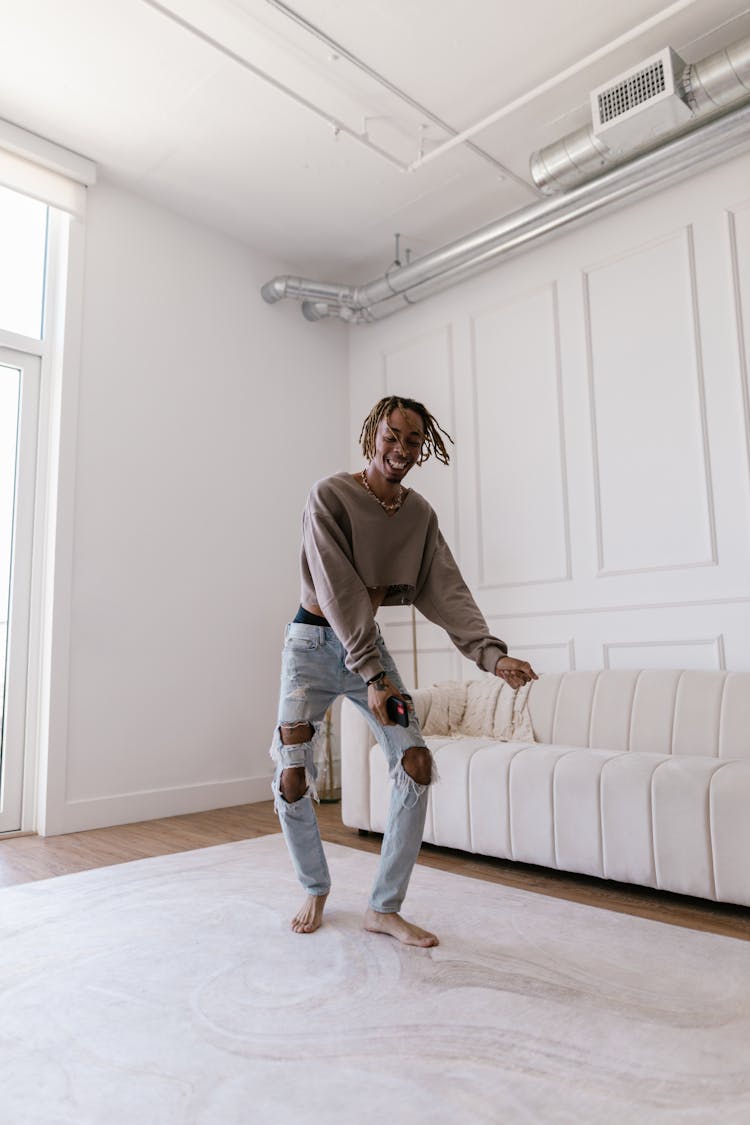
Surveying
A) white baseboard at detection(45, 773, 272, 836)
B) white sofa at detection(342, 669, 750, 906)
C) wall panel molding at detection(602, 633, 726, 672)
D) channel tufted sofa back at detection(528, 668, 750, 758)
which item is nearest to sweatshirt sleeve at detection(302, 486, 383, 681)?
white sofa at detection(342, 669, 750, 906)

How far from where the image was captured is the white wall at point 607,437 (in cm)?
352

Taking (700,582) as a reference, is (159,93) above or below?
above

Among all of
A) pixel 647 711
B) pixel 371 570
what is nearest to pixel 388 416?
pixel 371 570

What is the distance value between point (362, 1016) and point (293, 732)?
70cm

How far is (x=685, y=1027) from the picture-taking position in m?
1.54

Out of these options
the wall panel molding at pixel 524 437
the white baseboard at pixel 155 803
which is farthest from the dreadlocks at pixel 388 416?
the white baseboard at pixel 155 803

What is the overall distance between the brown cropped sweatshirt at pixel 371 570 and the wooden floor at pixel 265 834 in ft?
3.48

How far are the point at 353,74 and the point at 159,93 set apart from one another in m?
0.88

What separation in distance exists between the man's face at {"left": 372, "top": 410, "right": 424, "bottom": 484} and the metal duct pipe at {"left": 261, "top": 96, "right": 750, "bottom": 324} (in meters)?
2.34

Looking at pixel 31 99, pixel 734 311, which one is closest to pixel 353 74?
pixel 31 99

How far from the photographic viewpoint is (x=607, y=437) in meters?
3.96

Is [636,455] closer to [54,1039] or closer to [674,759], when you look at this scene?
[674,759]

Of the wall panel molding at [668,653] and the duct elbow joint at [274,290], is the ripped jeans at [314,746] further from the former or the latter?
the duct elbow joint at [274,290]

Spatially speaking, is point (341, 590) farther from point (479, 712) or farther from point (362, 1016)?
point (479, 712)
